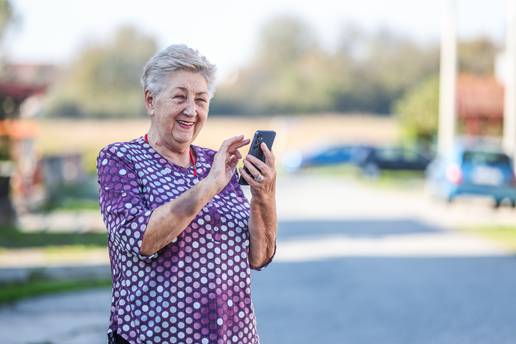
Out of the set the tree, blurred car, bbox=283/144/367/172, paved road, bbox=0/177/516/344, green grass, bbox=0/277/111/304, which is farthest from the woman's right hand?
blurred car, bbox=283/144/367/172

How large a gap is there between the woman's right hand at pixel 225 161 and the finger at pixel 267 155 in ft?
0.23

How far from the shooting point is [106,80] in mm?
83562

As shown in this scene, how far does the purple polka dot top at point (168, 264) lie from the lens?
3105 mm

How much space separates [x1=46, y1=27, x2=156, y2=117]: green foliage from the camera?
75.6 meters

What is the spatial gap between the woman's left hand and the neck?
26 cm

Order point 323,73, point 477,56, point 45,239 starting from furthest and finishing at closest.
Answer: point 477,56
point 323,73
point 45,239

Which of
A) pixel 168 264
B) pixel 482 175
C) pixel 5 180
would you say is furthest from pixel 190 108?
pixel 482 175

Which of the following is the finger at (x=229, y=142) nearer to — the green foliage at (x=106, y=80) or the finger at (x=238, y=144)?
the finger at (x=238, y=144)

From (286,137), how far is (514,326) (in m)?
54.4

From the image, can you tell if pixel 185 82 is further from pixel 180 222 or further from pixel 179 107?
pixel 180 222

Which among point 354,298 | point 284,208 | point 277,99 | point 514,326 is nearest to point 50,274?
point 354,298

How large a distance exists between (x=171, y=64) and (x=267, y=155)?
1.41ft

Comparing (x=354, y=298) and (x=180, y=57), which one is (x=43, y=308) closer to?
(x=354, y=298)

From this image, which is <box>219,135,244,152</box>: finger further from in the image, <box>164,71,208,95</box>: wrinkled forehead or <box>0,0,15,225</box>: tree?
<box>0,0,15,225</box>: tree
